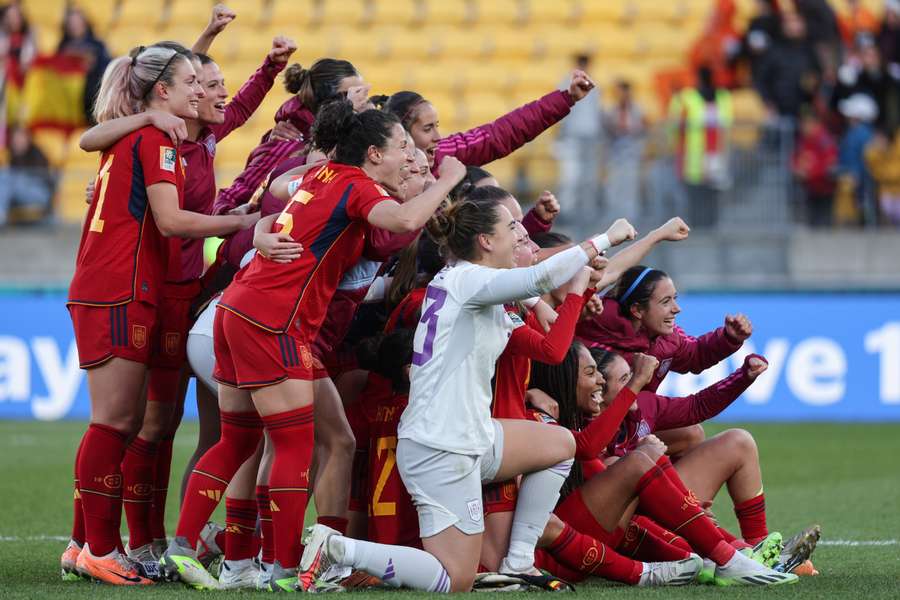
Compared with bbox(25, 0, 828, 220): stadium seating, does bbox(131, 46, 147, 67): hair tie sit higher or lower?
lower

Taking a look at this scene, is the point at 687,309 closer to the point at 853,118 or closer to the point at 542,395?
the point at 853,118

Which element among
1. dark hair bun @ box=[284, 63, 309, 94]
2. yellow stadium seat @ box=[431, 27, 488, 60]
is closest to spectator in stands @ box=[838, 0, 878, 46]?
yellow stadium seat @ box=[431, 27, 488, 60]

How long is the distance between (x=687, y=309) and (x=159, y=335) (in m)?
8.14

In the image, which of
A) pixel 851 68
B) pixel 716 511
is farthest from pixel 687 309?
pixel 716 511

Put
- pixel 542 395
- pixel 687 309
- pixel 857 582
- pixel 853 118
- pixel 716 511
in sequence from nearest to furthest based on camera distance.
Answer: pixel 857 582 → pixel 542 395 → pixel 716 511 → pixel 687 309 → pixel 853 118

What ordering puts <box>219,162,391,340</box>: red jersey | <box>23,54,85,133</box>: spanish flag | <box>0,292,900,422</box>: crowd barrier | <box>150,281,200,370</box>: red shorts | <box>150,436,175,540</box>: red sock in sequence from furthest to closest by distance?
<box>23,54,85,133</box>: spanish flag
<box>0,292,900,422</box>: crowd barrier
<box>150,436,175,540</box>: red sock
<box>150,281,200,370</box>: red shorts
<box>219,162,391,340</box>: red jersey

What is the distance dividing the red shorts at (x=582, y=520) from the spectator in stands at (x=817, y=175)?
29.5 ft

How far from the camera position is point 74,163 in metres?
15.8

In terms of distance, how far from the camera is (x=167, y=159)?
18.3ft

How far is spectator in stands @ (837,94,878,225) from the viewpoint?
1424 centimetres

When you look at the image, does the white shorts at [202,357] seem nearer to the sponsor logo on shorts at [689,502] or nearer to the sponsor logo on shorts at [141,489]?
the sponsor logo on shorts at [141,489]

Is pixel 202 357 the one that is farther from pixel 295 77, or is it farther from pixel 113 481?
pixel 295 77

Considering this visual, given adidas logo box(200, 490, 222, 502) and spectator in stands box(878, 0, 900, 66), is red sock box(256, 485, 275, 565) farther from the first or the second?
spectator in stands box(878, 0, 900, 66)

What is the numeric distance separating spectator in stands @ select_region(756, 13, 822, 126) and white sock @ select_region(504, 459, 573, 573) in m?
10.4
